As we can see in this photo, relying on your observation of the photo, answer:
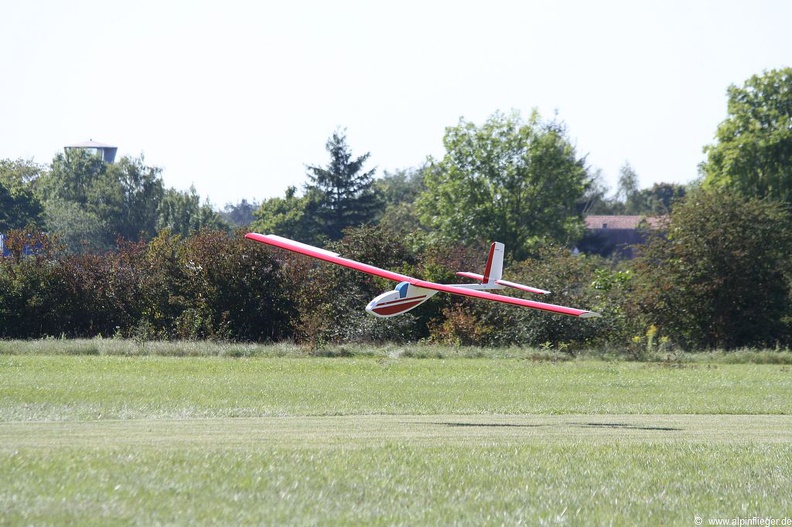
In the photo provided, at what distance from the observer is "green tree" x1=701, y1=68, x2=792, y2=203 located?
6147cm

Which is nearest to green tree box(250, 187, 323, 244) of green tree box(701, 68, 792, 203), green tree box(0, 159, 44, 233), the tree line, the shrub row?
green tree box(0, 159, 44, 233)

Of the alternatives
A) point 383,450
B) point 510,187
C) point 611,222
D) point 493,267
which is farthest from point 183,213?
Result: point 383,450

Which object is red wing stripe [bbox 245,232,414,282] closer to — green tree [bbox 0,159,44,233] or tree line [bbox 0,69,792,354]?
tree line [bbox 0,69,792,354]

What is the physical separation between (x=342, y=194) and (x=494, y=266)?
228 feet

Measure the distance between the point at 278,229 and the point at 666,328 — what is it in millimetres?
56767

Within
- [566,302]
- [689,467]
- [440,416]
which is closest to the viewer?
[689,467]

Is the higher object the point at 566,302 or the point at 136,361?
the point at 566,302

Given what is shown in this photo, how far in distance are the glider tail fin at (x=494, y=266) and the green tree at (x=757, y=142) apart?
39843mm

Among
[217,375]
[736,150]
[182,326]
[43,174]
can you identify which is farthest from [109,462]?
[43,174]

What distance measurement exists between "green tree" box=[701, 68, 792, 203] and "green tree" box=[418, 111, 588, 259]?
11.1 metres

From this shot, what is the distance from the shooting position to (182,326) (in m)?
40.8

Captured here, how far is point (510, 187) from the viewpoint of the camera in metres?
72.7

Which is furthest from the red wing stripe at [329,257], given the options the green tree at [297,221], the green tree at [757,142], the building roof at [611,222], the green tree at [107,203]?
the building roof at [611,222]

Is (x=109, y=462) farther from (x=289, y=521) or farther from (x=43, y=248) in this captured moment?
(x=43, y=248)
